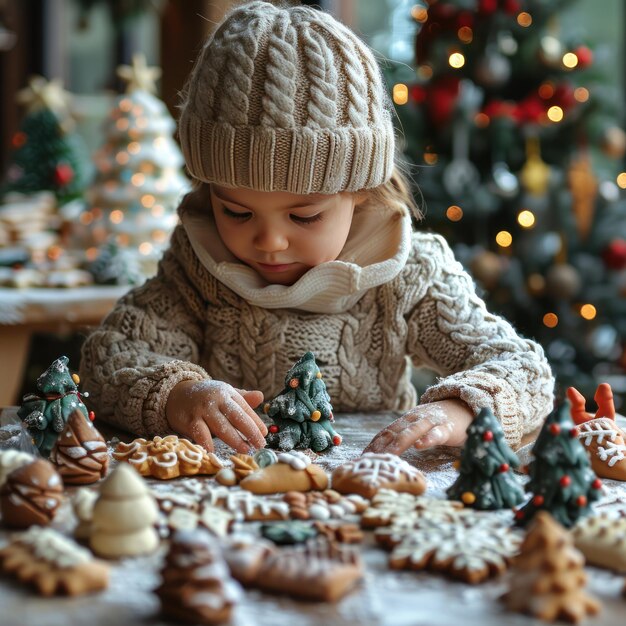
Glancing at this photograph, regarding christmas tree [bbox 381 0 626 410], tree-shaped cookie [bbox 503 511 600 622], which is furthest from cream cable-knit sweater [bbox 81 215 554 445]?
christmas tree [bbox 381 0 626 410]

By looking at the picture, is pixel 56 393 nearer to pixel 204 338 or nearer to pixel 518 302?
pixel 204 338

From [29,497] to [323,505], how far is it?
284 millimetres

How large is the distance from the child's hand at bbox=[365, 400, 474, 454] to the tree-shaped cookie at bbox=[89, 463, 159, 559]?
1.27 feet

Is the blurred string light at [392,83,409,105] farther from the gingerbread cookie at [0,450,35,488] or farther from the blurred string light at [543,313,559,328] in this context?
the gingerbread cookie at [0,450,35,488]

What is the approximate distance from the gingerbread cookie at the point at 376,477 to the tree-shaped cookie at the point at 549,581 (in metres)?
0.28

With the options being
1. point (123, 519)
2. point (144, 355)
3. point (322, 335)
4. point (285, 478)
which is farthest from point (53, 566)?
point (322, 335)

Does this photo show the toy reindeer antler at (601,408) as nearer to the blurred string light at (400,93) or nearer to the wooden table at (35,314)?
the wooden table at (35,314)

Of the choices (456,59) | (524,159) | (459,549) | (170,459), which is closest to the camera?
(459,549)

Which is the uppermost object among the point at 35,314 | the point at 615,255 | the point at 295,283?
the point at 295,283

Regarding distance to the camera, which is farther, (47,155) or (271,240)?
(47,155)

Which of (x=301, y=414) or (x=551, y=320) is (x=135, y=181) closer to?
(x=551, y=320)

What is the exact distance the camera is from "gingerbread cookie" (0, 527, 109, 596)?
80 cm

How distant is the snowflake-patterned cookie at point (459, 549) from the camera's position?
2.77 feet

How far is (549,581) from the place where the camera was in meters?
0.77
